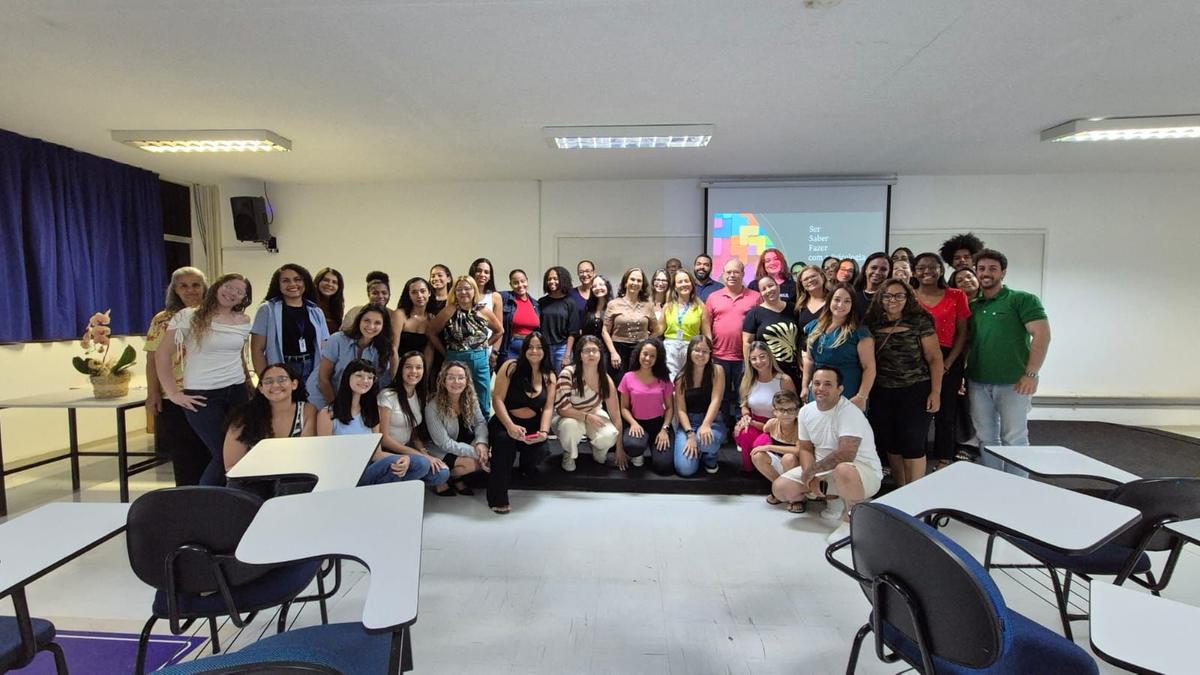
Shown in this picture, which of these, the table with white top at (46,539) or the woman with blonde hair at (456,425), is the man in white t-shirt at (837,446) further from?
the table with white top at (46,539)

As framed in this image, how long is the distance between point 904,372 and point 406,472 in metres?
3.12

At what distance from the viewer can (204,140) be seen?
3785 millimetres

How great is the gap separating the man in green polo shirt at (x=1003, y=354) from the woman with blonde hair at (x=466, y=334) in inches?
128

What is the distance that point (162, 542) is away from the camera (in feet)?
4.66

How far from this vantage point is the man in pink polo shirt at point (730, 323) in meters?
3.82

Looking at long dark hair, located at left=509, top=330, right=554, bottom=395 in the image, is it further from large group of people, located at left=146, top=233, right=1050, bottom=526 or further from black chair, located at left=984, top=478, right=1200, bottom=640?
black chair, located at left=984, top=478, right=1200, bottom=640

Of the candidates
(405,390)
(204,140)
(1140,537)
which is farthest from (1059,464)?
(204,140)

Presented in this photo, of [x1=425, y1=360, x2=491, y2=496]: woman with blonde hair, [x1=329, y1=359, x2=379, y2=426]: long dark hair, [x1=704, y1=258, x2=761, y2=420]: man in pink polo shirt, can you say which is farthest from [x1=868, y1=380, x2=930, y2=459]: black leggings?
[x1=329, y1=359, x2=379, y2=426]: long dark hair

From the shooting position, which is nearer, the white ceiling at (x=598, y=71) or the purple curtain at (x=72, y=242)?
the white ceiling at (x=598, y=71)

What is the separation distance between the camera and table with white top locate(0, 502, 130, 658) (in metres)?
1.23

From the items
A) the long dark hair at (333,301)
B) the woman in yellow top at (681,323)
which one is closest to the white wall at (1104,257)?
the woman in yellow top at (681,323)

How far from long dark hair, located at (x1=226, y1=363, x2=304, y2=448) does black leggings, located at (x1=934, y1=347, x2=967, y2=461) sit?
409 cm

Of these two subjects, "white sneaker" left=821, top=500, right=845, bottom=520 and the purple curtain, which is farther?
the purple curtain

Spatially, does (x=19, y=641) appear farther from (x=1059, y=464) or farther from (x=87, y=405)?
(x=1059, y=464)
